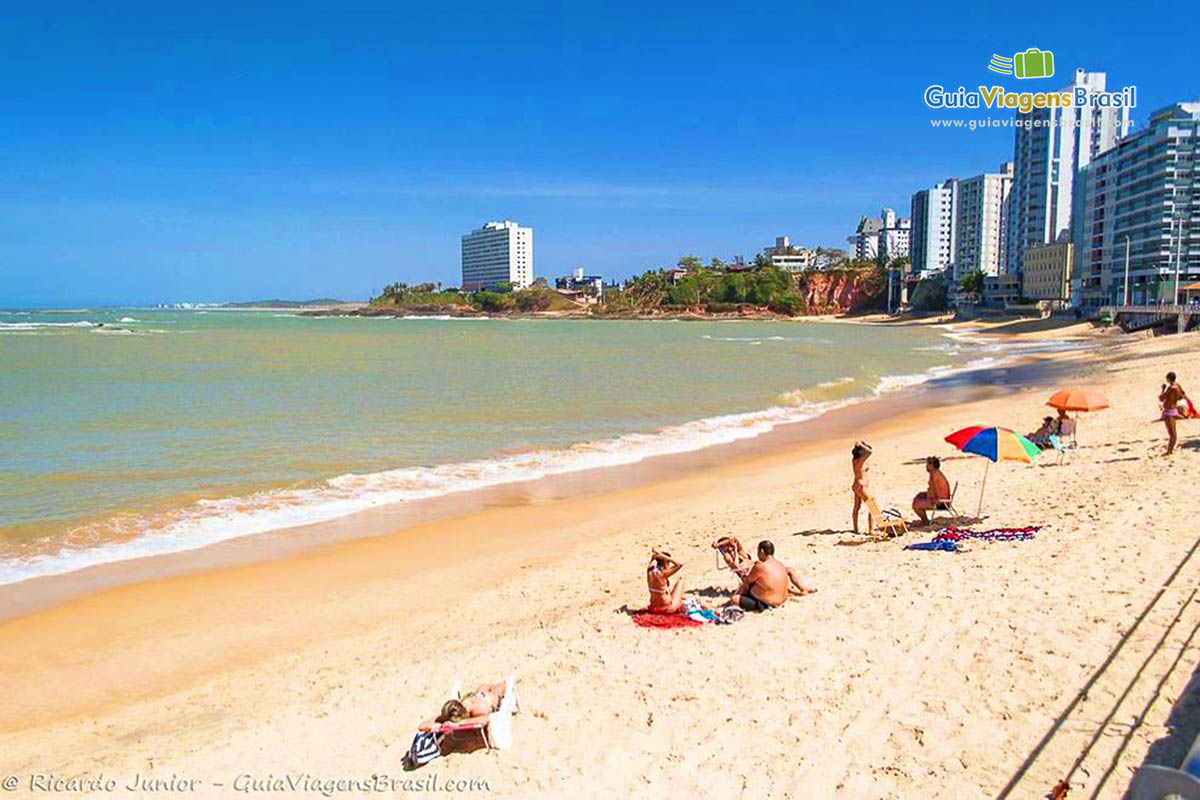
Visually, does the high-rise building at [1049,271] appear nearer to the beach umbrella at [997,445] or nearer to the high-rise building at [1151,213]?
the high-rise building at [1151,213]

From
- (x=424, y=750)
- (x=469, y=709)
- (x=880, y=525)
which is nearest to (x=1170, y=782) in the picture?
(x=469, y=709)

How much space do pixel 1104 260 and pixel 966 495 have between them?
96.9 m

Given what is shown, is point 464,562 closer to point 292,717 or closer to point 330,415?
point 292,717

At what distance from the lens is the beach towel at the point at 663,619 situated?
720 cm

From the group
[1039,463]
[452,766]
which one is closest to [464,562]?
[452,766]

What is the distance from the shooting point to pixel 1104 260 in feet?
304

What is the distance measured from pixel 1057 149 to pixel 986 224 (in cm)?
2890

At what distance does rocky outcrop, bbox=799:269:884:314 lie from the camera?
6127 inches

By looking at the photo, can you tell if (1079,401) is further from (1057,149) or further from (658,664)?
(1057,149)

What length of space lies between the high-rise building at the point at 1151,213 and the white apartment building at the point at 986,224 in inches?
1770

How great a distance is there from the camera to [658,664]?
638cm

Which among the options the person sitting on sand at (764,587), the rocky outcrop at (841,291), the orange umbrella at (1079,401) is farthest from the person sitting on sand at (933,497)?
the rocky outcrop at (841,291)

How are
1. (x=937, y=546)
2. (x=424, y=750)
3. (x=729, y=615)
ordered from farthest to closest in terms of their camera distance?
(x=937, y=546) < (x=729, y=615) < (x=424, y=750)

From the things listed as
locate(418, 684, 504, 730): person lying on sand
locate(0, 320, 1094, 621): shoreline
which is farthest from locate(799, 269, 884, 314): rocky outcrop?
locate(418, 684, 504, 730): person lying on sand
